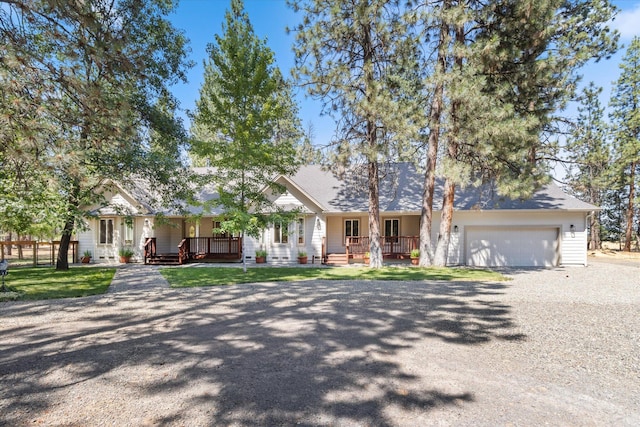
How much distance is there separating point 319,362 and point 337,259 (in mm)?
13010

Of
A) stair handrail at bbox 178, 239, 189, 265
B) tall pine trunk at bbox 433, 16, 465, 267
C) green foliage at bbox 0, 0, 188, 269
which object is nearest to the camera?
green foliage at bbox 0, 0, 188, 269

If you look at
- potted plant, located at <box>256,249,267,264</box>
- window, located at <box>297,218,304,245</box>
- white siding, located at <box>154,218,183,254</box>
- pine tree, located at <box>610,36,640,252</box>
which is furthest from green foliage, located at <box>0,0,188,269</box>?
pine tree, located at <box>610,36,640,252</box>

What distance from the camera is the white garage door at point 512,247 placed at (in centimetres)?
1634

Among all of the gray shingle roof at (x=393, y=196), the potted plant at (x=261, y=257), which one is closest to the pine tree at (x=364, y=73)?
the gray shingle roof at (x=393, y=196)

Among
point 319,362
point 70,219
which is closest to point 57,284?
point 70,219

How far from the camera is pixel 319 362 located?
14.3 ft

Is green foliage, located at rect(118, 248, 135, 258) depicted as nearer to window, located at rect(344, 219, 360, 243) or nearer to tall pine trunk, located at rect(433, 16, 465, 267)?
window, located at rect(344, 219, 360, 243)

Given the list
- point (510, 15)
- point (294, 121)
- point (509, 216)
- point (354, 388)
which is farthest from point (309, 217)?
point (294, 121)

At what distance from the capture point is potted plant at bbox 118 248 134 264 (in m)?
17.1

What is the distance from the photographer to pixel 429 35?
46.7 ft

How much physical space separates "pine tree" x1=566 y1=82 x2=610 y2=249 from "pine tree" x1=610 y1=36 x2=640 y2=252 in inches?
33.1

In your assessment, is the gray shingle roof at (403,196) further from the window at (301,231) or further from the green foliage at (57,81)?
the green foliage at (57,81)

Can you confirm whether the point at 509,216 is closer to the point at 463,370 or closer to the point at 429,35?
the point at 429,35

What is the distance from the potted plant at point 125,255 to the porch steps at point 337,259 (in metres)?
9.93
